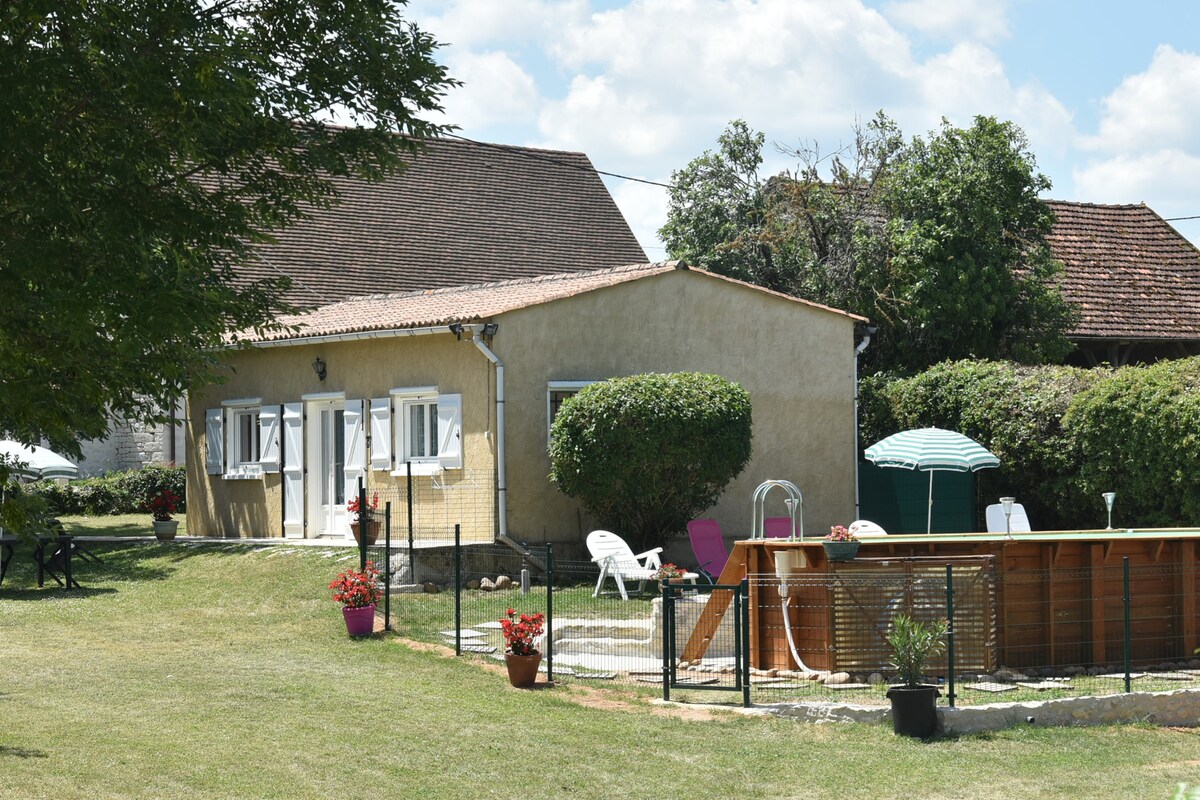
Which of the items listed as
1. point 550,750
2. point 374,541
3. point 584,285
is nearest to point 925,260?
point 584,285

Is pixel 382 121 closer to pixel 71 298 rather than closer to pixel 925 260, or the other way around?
pixel 71 298

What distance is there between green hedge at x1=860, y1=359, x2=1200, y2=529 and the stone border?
648 centimetres

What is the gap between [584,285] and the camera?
2056 cm

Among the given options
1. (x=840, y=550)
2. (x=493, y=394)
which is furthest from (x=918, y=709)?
(x=493, y=394)

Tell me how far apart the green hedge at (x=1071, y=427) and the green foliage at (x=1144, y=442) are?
0.04ft

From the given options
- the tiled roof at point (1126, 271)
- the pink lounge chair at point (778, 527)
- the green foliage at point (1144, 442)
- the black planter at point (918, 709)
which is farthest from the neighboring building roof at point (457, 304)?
the black planter at point (918, 709)

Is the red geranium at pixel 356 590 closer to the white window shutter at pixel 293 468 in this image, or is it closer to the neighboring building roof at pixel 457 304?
the neighboring building roof at pixel 457 304

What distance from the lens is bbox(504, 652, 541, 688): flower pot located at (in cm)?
1267

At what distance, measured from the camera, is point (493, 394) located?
18922mm

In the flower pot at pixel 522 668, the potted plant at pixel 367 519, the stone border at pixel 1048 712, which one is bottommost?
the stone border at pixel 1048 712

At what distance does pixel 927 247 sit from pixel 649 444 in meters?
8.29

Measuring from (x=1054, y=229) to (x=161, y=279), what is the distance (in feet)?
84.2

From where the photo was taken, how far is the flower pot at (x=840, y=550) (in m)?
12.5

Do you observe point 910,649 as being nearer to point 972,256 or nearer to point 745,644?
point 745,644
